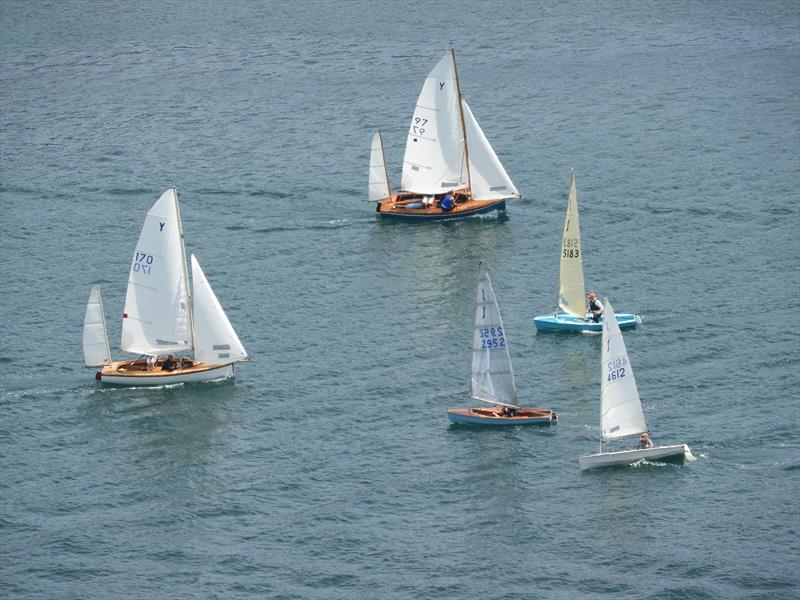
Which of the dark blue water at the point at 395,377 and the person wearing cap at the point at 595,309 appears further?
the person wearing cap at the point at 595,309

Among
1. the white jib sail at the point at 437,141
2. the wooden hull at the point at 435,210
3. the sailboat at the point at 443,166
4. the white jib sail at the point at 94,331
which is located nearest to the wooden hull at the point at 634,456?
the white jib sail at the point at 94,331

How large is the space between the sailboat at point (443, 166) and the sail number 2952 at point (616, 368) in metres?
46.6

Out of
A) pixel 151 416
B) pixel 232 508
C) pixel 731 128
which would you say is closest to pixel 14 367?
pixel 151 416

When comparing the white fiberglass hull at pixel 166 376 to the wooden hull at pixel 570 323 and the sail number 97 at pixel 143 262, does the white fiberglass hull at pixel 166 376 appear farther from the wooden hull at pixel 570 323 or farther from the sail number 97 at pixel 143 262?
the wooden hull at pixel 570 323

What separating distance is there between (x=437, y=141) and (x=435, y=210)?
7666mm

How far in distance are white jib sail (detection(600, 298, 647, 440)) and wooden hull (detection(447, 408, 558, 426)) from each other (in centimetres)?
574

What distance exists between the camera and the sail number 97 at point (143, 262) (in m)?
132

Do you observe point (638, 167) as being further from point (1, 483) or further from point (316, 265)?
point (1, 483)

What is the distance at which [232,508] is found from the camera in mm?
112812

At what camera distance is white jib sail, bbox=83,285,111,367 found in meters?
130

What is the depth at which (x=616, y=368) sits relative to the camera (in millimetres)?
117750

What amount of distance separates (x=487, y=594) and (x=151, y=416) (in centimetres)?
3395

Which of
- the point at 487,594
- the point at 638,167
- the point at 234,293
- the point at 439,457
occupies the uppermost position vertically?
the point at 638,167

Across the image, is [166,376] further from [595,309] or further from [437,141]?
[437,141]
